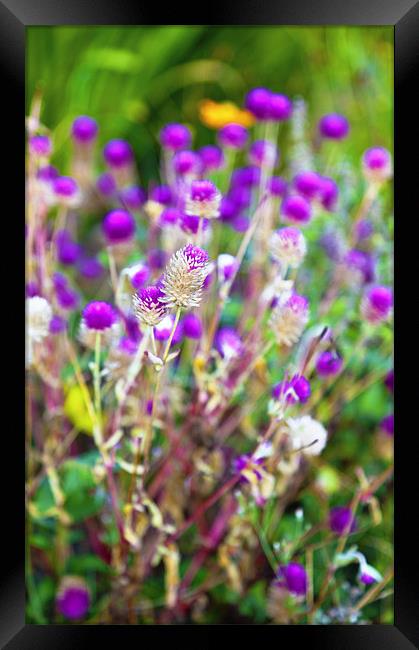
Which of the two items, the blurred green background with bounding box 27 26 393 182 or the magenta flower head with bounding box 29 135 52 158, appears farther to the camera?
the blurred green background with bounding box 27 26 393 182

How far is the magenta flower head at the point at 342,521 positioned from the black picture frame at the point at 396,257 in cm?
9

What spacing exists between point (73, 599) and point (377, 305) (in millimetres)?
460

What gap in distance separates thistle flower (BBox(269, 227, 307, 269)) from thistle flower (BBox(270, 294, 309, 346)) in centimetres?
4

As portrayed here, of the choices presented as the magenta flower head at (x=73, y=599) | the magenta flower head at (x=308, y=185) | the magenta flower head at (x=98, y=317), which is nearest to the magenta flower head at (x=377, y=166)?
the magenta flower head at (x=308, y=185)

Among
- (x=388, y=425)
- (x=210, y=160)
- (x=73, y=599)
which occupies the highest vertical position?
(x=210, y=160)

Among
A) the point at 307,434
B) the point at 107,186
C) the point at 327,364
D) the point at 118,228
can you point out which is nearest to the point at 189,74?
the point at 107,186

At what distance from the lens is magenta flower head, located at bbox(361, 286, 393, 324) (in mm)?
792

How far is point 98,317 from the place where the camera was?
0.62 meters

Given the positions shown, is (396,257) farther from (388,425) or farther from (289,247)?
(388,425)

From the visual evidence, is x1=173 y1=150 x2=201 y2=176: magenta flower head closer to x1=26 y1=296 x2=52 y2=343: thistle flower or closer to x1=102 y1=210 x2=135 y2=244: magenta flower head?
x1=102 y1=210 x2=135 y2=244: magenta flower head

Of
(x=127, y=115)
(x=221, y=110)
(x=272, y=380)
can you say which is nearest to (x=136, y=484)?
(x=272, y=380)

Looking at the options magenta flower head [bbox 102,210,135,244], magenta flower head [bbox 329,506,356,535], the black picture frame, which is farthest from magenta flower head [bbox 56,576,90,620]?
magenta flower head [bbox 102,210,135,244]

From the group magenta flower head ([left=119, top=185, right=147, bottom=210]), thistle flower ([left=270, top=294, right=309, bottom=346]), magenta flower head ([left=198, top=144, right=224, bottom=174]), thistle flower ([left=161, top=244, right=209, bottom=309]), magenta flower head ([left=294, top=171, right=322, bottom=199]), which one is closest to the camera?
thistle flower ([left=161, top=244, right=209, bottom=309])

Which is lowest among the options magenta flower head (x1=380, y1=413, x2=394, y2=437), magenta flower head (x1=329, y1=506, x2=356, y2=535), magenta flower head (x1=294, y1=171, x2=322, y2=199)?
magenta flower head (x1=329, y1=506, x2=356, y2=535)
